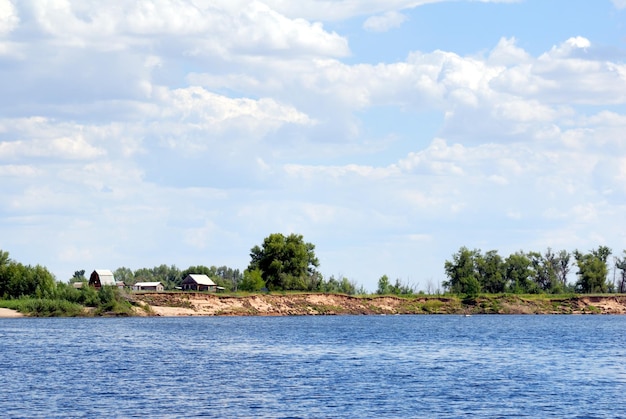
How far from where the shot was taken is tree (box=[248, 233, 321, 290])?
18312cm

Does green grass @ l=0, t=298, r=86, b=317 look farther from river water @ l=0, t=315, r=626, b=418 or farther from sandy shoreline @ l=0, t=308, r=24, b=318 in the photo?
river water @ l=0, t=315, r=626, b=418

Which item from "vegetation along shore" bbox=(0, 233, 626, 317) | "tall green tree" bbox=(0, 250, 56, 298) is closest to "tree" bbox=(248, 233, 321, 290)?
"vegetation along shore" bbox=(0, 233, 626, 317)

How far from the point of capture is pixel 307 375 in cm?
5950

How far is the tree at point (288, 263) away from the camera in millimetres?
183125

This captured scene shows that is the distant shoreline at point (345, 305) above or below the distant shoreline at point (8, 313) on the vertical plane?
above

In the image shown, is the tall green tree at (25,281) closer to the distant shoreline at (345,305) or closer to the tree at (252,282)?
the distant shoreline at (345,305)

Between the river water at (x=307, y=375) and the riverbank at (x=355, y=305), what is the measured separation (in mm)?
50551

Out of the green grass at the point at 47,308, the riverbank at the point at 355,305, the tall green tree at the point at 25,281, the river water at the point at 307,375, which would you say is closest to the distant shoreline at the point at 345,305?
the riverbank at the point at 355,305

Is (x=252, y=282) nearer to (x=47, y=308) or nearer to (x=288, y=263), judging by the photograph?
(x=288, y=263)

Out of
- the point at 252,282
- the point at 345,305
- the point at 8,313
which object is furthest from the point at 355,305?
the point at 8,313

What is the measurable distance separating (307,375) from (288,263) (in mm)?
125341

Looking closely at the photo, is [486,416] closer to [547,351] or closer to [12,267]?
[547,351]

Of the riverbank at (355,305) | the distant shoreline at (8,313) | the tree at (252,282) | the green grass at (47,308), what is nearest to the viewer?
the distant shoreline at (8,313)

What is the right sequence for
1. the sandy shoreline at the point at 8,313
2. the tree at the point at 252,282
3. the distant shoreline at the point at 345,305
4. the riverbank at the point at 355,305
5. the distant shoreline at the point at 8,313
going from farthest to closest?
the tree at the point at 252,282 → the riverbank at the point at 355,305 → the distant shoreline at the point at 345,305 → the sandy shoreline at the point at 8,313 → the distant shoreline at the point at 8,313
